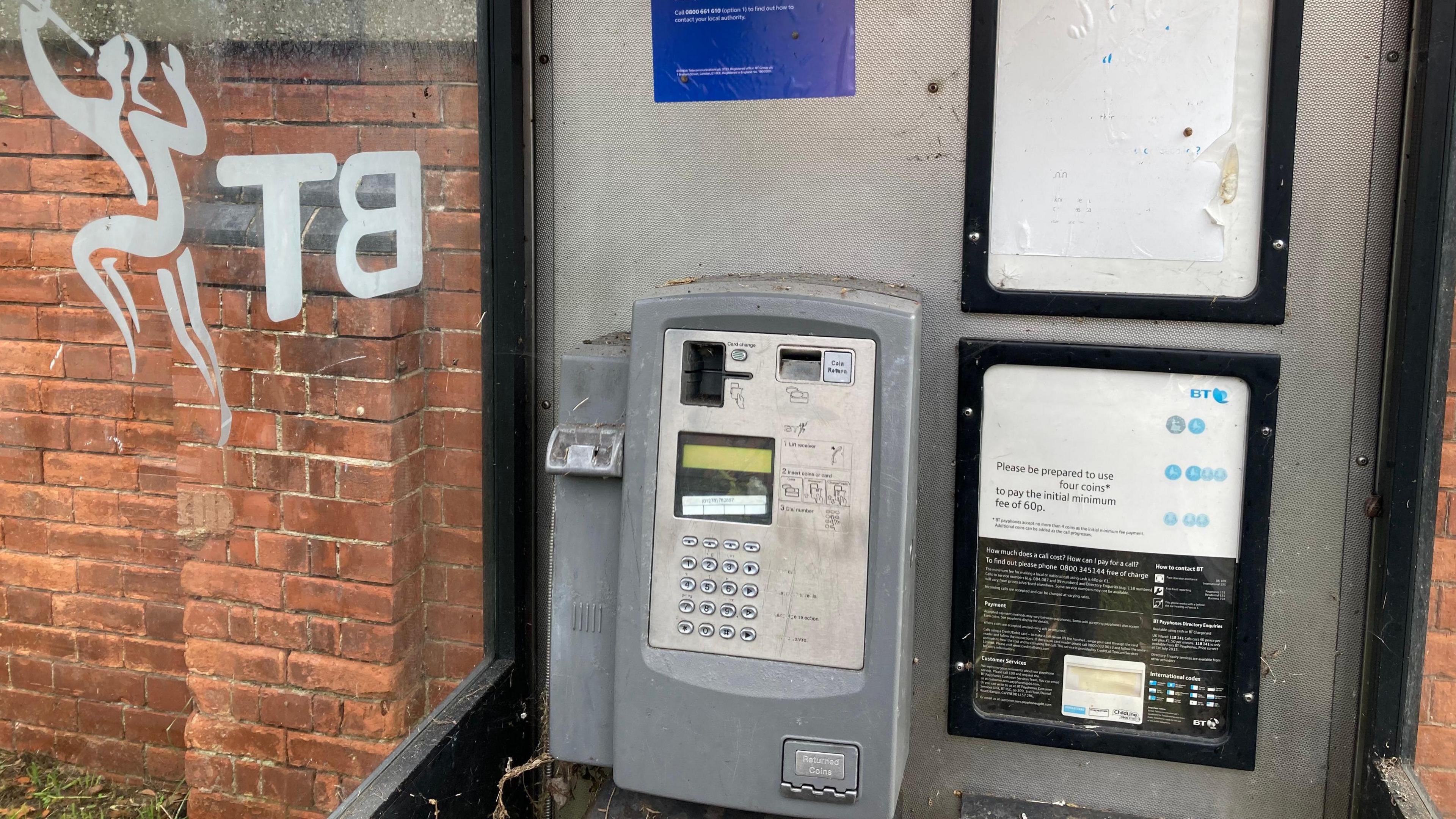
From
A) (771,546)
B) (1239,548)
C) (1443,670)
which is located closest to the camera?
(771,546)

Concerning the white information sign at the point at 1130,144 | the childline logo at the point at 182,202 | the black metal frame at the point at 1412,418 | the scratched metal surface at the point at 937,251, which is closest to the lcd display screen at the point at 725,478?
the scratched metal surface at the point at 937,251

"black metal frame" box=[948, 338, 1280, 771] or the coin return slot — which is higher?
the coin return slot

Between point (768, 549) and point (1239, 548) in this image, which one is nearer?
point (768, 549)

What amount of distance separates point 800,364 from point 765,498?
0.19 m

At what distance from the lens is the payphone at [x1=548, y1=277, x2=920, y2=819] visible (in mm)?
1481

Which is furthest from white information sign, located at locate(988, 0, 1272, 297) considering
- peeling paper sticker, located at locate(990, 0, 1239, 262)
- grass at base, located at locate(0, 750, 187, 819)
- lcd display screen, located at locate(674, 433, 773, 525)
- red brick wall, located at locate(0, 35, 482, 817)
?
grass at base, located at locate(0, 750, 187, 819)

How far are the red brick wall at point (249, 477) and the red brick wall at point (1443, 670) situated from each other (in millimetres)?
1806

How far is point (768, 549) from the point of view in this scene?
1500mm

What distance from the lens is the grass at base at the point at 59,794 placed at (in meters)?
1.52

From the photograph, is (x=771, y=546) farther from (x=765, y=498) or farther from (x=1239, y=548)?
(x=1239, y=548)

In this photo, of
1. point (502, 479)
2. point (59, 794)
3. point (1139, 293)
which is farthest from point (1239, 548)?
point (59, 794)

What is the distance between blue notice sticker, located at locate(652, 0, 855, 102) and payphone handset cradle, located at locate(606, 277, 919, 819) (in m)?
0.46

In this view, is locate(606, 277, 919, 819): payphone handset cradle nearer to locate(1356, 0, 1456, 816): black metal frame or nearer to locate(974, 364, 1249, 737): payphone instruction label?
locate(974, 364, 1249, 737): payphone instruction label

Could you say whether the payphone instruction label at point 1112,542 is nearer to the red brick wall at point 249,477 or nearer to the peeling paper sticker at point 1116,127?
the peeling paper sticker at point 1116,127
